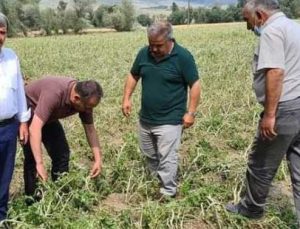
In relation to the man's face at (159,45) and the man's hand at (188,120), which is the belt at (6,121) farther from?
the man's hand at (188,120)

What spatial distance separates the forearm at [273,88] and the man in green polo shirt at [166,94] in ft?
3.55

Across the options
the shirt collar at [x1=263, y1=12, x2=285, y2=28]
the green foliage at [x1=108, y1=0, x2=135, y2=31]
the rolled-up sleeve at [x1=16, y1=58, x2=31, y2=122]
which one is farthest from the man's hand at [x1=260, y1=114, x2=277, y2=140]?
the green foliage at [x1=108, y1=0, x2=135, y2=31]

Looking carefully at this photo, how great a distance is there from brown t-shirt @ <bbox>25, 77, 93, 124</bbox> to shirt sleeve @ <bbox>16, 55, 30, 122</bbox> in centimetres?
8

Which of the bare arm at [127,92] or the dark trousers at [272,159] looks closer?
the dark trousers at [272,159]

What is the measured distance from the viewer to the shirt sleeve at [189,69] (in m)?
5.03

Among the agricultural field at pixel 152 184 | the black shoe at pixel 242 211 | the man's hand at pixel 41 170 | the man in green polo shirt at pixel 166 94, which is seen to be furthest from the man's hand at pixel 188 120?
the man's hand at pixel 41 170

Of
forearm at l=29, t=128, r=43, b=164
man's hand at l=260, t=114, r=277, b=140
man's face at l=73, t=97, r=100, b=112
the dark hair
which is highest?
the dark hair

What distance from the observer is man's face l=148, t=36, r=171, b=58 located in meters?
4.90

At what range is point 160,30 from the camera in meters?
4.90

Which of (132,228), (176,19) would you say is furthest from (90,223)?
(176,19)

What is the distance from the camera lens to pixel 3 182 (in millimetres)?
4441

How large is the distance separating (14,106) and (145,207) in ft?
4.59

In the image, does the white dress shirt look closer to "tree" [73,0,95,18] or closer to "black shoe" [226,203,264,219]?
"black shoe" [226,203,264,219]

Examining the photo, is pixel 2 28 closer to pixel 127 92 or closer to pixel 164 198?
pixel 127 92
